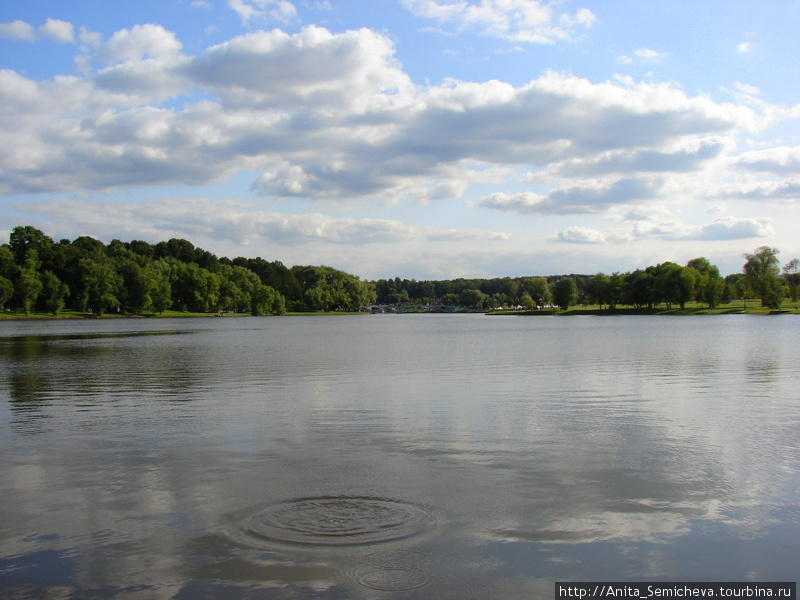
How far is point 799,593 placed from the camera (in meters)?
7.32

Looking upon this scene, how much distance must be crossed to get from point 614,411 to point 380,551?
1285 centimetres

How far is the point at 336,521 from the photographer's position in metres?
9.52

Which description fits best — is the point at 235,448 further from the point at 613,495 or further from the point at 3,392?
the point at 3,392

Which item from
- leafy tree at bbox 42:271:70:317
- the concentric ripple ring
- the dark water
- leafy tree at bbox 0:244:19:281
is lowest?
the dark water

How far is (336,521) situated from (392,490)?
5.87 ft

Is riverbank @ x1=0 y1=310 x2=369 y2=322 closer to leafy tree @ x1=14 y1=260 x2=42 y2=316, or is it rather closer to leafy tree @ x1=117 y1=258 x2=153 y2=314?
leafy tree @ x1=14 y1=260 x2=42 y2=316

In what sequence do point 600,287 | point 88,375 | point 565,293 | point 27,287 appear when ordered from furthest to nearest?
point 565,293
point 600,287
point 27,287
point 88,375

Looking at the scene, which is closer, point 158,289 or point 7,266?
point 7,266

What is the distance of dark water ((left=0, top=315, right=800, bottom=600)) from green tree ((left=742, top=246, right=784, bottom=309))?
137m

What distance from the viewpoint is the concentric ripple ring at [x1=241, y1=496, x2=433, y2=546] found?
29.1 feet

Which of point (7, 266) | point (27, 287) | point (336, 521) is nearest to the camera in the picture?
point (336, 521)

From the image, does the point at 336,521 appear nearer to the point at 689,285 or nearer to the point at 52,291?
the point at 52,291

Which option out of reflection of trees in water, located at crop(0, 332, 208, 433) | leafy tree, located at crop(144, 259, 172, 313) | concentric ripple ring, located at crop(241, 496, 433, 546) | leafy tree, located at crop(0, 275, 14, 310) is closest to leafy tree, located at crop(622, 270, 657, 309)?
leafy tree, located at crop(144, 259, 172, 313)

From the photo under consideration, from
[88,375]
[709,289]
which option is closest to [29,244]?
[88,375]
